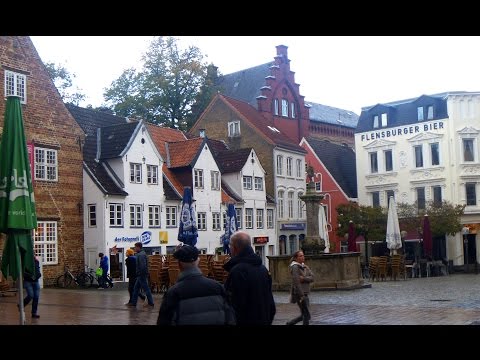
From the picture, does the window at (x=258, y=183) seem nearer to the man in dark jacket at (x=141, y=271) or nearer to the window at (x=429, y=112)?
the window at (x=429, y=112)

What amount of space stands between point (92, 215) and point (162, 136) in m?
8.83

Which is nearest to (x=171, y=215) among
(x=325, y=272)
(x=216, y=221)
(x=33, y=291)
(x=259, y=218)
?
(x=216, y=221)

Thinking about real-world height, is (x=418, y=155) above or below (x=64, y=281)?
above

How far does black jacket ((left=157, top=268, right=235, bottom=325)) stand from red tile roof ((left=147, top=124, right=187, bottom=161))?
29.9 meters

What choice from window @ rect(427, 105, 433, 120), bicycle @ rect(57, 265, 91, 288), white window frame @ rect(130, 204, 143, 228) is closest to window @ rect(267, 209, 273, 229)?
window @ rect(427, 105, 433, 120)

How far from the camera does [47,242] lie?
27.8m

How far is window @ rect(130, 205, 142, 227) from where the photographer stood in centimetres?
3162

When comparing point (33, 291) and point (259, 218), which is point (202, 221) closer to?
point (259, 218)

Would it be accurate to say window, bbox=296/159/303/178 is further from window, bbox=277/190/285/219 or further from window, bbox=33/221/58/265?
window, bbox=33/221/58/265

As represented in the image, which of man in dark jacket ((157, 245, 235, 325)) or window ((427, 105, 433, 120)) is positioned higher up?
window ((427, 105, 433, 120))

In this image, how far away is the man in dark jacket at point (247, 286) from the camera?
6.50m
